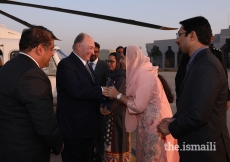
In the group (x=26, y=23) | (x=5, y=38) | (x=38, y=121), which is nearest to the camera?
(x=38, y=121)

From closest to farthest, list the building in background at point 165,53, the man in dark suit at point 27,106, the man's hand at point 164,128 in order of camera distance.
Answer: the man in dark suit at point 27,106
the man's hand at point 164,128
the building in background at point 165,53

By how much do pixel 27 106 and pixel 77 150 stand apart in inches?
57.1

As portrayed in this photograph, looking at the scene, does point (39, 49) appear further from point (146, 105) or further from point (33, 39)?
point (146, 105)

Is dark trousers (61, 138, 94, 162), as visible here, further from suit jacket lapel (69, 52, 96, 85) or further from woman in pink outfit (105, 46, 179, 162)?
suit jacket lapel (69, 52, 96, 85)

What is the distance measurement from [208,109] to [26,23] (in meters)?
5.69

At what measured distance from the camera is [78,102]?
3568mm

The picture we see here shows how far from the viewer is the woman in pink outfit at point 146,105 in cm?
329

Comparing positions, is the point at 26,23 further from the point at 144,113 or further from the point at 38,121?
the point at 38,121

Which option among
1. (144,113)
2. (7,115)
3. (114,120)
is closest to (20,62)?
(7,115)

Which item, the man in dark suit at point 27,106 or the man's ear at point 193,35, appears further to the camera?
the man's ear at point 193,35

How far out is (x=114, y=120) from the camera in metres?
4.49

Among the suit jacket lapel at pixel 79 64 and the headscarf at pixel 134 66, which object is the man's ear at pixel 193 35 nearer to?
the headscarf at pixel 134 66

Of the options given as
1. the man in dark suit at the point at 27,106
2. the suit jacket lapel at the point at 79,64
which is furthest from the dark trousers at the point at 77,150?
the man in dark suit at the point at 27,106

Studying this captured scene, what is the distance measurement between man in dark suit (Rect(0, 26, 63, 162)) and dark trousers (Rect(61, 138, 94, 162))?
1070 mm
